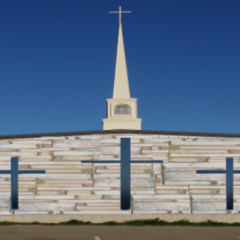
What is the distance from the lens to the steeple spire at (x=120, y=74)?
28166mm

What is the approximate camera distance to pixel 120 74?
28.7 metres

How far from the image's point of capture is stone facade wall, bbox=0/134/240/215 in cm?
1212

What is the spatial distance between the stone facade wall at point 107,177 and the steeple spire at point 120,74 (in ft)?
52.6

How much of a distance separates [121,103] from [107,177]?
1566 centimetres

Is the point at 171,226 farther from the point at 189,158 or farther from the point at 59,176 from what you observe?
the point at 59,176

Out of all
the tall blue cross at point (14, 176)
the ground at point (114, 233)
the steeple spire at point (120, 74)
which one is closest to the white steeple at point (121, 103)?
the steeple spire at point (120, 74)

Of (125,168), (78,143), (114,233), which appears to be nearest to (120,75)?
(78,143)

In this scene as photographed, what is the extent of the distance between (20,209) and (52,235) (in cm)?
203

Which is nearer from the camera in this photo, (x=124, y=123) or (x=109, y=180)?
(x=109, y=180)

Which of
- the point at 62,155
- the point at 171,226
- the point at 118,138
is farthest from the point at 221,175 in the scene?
the point at 62,155

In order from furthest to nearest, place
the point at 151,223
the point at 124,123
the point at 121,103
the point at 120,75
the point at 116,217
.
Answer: the point at 120,75
the point at 121,103
the point at 124,123
the point at 116,217
the point at 151,223

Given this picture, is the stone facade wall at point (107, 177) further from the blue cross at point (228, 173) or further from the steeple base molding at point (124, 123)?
the steeple base molding at point (124, 123)

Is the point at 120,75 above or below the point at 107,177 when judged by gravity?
above

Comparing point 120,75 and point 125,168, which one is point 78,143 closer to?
point 125,168
